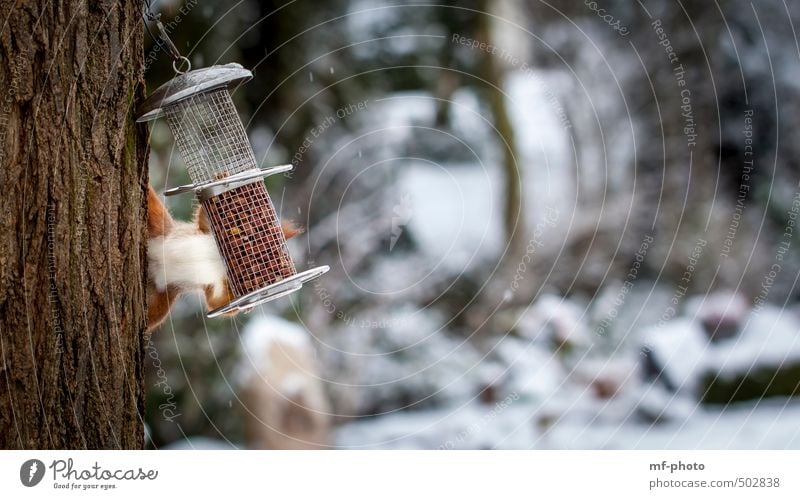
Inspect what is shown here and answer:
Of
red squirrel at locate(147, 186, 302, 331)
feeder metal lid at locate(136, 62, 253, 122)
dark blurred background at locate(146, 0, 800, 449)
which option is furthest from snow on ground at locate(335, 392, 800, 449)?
feeder metal lid at locate(136, 62, 253, 122)

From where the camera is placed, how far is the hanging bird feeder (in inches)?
36.3

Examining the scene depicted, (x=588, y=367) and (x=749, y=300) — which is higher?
(x=749, y=300)

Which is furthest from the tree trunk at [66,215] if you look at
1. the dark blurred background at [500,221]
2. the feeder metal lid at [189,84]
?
the dark blurred background at [500,221]

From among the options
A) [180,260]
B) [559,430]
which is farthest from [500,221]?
[180,260]

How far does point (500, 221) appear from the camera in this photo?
6.42 feet

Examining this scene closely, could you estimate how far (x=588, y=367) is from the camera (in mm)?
1709

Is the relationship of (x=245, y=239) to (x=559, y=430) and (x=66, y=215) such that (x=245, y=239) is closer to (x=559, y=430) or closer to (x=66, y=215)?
(x=66, y=215)

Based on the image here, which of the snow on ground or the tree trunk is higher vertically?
the tree trunk

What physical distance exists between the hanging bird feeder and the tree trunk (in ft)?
0.24

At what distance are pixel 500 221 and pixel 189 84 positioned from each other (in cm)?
122

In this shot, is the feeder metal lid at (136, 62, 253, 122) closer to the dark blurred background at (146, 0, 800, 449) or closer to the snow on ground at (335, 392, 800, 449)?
the dark blurred background at (146, 0, 800, 449)
